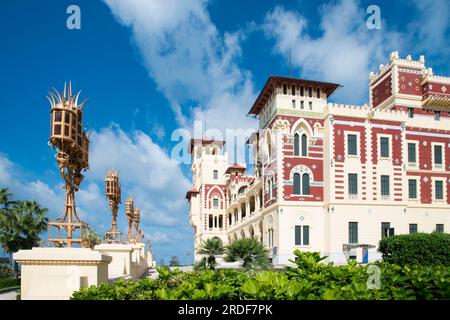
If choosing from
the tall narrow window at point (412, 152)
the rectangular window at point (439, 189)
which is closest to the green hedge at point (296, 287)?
the tall narrow window at point (412, 152)

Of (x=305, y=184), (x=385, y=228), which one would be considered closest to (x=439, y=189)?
(x=385, y=228)

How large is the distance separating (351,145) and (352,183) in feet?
11.5

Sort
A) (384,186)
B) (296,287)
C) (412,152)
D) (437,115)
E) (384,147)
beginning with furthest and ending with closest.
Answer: (437,115) → (412,152) → (384,147) → (384,186) → (296,287)

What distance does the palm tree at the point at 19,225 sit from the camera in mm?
29516

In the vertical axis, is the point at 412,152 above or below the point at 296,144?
below

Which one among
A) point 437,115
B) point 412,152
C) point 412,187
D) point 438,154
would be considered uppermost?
point 437,115

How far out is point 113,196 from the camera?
17.8 m

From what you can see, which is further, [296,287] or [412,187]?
[412,187]

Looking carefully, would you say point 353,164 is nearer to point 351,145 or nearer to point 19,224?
point 351,145

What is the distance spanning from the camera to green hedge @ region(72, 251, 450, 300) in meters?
4.14

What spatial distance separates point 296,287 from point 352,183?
112 feet

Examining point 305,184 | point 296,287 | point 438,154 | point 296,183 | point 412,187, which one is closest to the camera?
point 296,287
